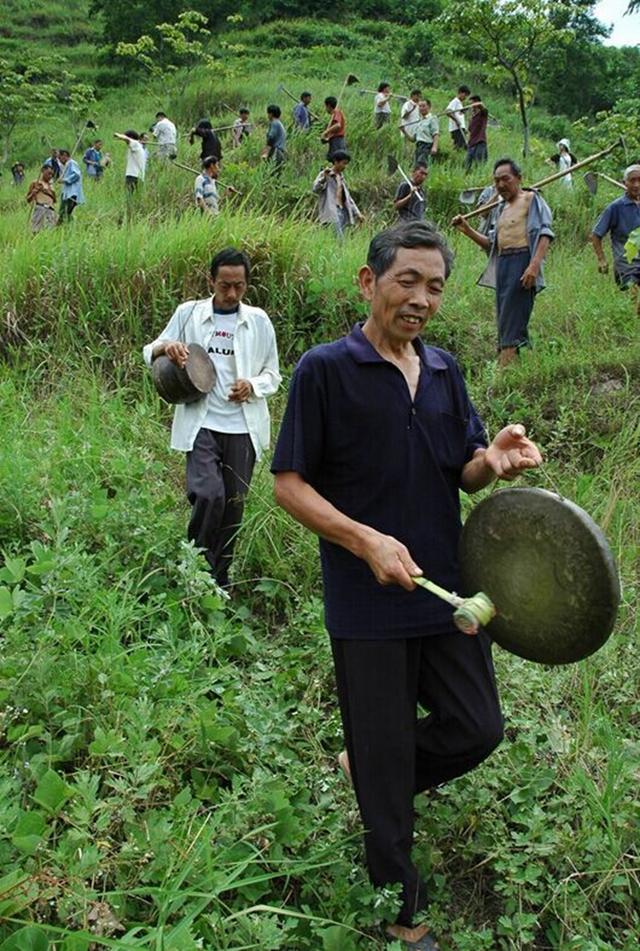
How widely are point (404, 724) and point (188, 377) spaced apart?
2.40 meters

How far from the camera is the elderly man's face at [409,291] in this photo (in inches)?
97.8

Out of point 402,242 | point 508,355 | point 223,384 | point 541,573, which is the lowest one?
point 508,355

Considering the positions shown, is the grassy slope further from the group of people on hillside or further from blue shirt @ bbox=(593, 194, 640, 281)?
blue shirt @ bbox=(593, 194, 640, 281)

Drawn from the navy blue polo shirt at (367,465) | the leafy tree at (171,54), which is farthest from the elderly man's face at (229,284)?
the leafy tree at (171,54)

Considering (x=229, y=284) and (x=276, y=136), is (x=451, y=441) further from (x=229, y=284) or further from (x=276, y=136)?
(x=276, y=136)

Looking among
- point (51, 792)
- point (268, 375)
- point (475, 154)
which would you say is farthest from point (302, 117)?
point (51, 792)

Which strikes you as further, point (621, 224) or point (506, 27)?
point (506, 27)

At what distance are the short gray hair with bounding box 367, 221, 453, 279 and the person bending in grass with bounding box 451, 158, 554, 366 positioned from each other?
14.1 ft

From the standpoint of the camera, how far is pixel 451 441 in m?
2.63

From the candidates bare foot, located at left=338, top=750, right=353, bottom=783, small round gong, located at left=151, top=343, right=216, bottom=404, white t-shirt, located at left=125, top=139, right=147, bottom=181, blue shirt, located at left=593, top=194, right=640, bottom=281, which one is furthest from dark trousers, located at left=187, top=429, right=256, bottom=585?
white t-shirt, located at left=125, top=139, right=147, bottom=181

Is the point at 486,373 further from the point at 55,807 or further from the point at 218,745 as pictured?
the point at 55,807

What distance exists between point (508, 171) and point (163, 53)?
2762 centimetres

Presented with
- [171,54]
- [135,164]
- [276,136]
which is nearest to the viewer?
[135,164]

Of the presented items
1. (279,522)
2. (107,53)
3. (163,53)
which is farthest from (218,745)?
(107,53)
